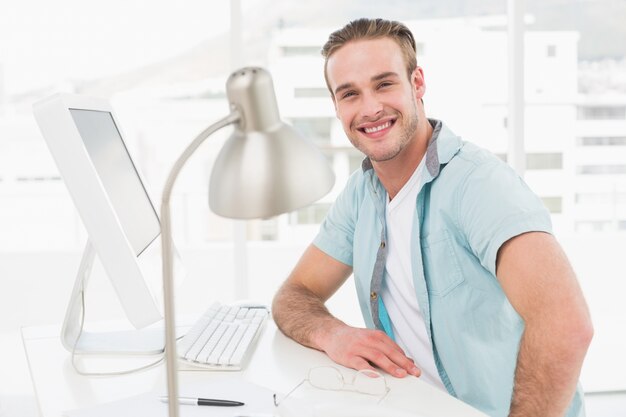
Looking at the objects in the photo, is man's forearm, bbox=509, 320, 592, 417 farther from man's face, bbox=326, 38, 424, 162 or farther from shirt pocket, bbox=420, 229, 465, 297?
man's face, bbox=326, 38, 424, 162

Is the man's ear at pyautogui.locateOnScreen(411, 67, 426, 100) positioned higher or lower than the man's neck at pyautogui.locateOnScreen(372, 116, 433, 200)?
higher

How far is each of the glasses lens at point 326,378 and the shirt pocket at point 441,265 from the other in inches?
12.7

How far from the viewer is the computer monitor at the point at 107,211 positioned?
115 cm

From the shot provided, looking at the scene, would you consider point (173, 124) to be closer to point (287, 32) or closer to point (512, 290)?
point (287, 32)

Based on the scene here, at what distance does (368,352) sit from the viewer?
130 centimetres

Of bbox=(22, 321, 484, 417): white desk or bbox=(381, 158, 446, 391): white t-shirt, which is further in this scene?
bbox=(381, 158, 446, 391): white t-shirt

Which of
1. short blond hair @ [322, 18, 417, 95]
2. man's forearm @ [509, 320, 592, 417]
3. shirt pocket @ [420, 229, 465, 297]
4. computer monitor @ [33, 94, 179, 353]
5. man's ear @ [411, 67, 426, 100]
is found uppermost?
A: short blond hair @ [322, 18, 417, 95]

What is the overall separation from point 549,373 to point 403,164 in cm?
55

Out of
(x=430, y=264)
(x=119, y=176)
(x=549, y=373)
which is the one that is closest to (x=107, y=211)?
(x=119, y=176)

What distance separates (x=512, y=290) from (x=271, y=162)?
660 millimetres

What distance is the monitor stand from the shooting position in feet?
4.73

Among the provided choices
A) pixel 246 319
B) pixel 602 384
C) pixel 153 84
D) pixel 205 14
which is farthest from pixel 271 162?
pixel 153 84

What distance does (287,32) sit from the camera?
15.1 ft

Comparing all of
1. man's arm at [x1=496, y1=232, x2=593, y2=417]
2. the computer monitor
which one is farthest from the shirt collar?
the computer monitor
